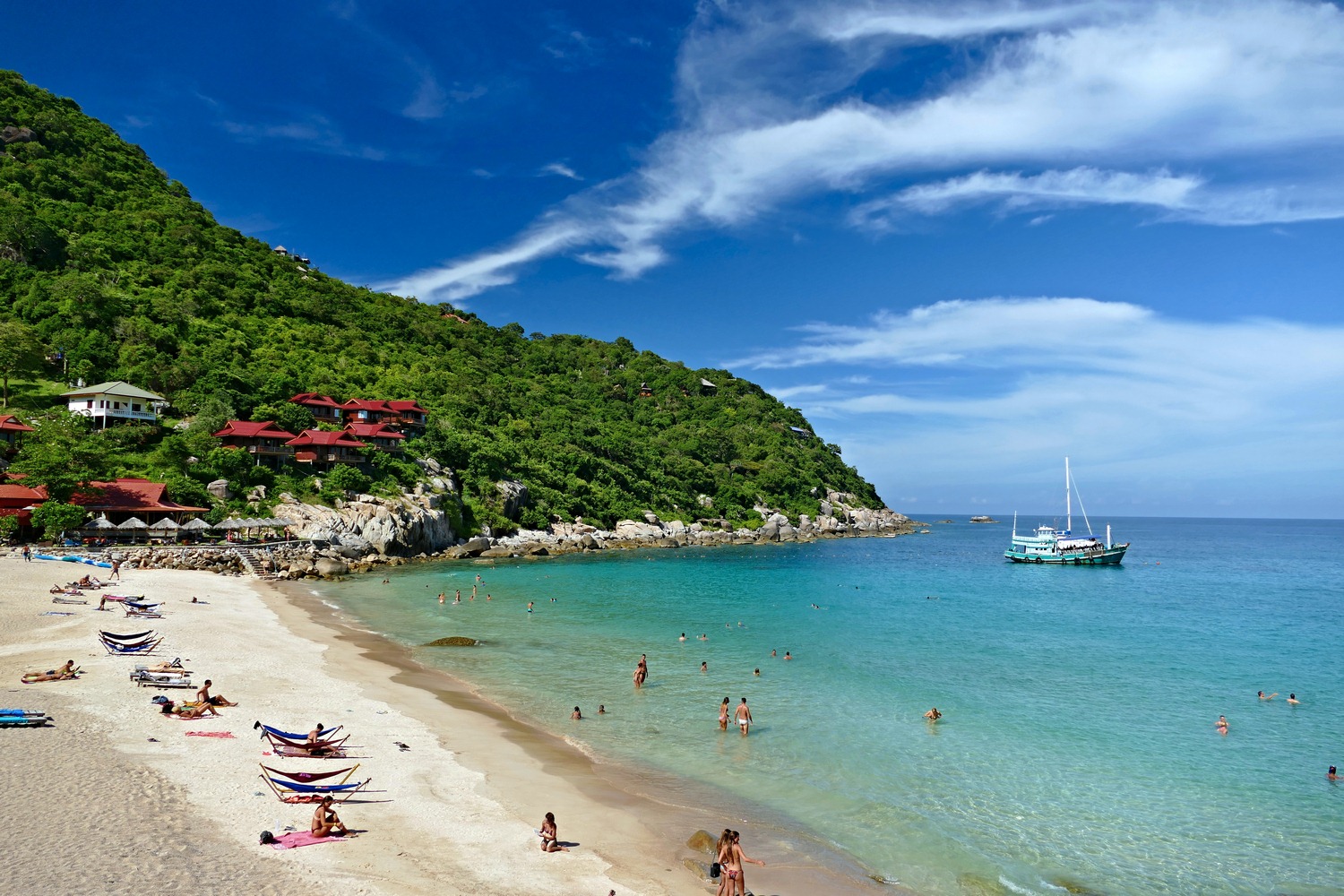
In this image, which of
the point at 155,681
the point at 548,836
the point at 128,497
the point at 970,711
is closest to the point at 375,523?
Answer: the point at 128,497

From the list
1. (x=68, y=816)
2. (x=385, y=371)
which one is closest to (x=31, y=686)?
(x=68, y=816)

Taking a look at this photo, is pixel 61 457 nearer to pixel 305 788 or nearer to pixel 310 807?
pixel 305 788

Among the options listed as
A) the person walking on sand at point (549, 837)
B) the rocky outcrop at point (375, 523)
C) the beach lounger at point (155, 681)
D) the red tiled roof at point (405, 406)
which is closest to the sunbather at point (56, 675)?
the beach lounger at point (155, 681)

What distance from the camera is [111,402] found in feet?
204

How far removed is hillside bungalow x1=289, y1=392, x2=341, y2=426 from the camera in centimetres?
7731

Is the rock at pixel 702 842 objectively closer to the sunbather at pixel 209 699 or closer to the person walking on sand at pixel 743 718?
the person walking on sand at pixel 743 718

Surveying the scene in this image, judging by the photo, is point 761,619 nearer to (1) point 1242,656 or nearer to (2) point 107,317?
(1) point 1242,656

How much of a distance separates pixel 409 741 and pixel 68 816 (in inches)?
316

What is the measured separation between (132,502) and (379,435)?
1029 inches

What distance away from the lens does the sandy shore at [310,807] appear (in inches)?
432

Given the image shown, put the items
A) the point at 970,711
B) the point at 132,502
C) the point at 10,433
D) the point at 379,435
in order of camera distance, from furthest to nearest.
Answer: the point at 379,435
the point at 10,433
the point at 132,502
the point at 970,711

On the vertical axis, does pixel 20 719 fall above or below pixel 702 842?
above

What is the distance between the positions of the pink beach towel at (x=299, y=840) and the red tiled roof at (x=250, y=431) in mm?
63143

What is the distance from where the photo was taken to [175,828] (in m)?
11.9
